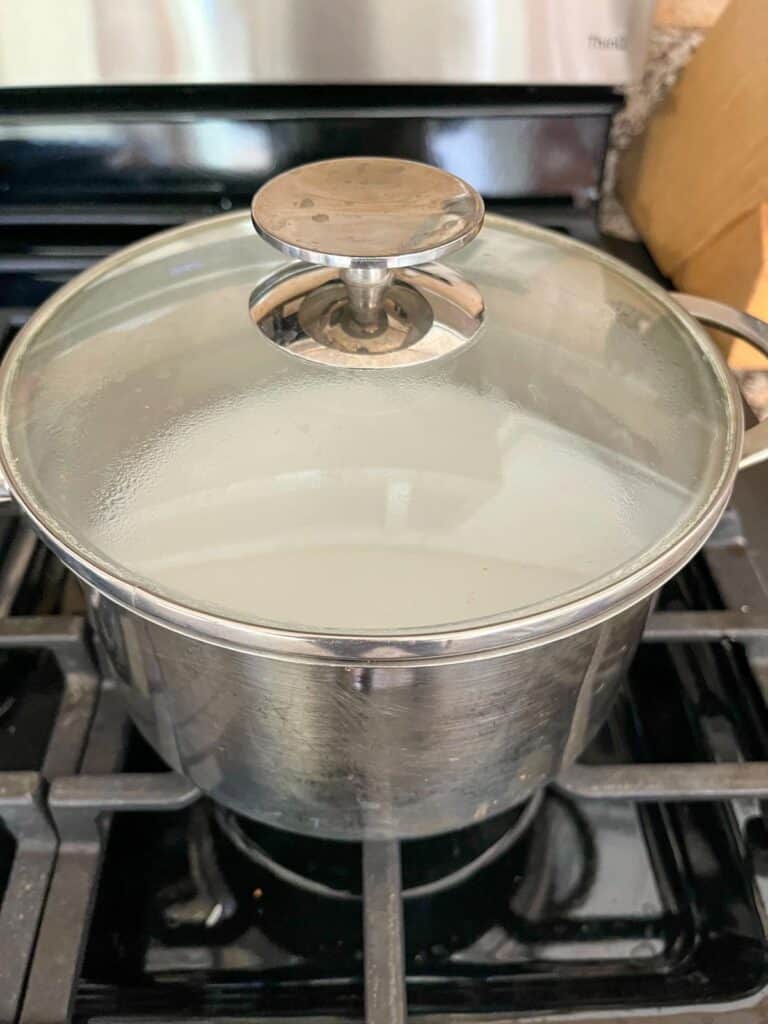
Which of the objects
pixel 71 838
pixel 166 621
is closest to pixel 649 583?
pixel 166 621

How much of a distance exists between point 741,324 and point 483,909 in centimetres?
35

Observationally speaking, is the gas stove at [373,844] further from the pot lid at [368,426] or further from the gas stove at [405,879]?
the pot lid at [368,426]

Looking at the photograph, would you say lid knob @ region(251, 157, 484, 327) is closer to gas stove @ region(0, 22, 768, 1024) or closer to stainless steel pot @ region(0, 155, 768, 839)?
stainless steel pot @ region(0, 155, 768, 839)

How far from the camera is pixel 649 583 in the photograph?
14.2 inches

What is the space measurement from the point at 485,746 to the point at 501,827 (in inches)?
6.2

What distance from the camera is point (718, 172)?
0.66 metres

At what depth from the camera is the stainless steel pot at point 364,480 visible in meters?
0.35

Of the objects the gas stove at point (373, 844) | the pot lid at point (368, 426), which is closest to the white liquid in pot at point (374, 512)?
the pot lid at point (368, 426)

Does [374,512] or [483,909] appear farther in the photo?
[483,909]

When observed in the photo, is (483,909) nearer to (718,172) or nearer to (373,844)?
(373,844)

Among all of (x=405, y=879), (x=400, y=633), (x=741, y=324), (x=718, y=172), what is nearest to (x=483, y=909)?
(x=405, y=879)

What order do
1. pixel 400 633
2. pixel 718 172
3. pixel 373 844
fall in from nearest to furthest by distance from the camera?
pixel 400 633
pixel 373 844
pixel 718 172

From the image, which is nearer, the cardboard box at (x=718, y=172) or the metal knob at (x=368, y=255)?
the metal knob at (x=368, y=255)

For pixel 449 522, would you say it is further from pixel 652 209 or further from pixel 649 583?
pixel 652 209
